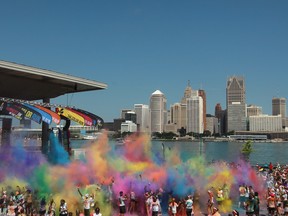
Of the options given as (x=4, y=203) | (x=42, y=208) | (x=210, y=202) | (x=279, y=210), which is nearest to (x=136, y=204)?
(x=210, y=202)

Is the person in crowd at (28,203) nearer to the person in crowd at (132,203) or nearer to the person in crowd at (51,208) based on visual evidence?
the person in crowd at (51,208)

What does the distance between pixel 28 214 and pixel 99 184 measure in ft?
10.9


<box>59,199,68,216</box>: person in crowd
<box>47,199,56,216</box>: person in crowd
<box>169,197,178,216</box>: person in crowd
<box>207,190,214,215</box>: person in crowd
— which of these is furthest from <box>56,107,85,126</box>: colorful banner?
<box>207,190,214,215</box>: person in crowd

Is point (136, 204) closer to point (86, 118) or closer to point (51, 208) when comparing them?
point (51, 208)

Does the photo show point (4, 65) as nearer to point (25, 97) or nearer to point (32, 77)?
point (32, 77)

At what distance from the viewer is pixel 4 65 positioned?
21.0m

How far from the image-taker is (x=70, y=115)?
A: 23.5 m

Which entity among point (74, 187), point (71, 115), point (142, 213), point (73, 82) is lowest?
point (142, 213)

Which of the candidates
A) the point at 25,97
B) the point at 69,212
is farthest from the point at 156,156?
the point at 25,97

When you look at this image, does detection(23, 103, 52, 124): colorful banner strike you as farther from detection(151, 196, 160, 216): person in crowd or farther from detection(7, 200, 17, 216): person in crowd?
detection(151, 196, 160, 216): person in crowd

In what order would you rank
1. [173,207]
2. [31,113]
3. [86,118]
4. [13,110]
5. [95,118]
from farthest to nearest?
[95,118] < [86,118] < [31,113] < [13,110] < [173,207]

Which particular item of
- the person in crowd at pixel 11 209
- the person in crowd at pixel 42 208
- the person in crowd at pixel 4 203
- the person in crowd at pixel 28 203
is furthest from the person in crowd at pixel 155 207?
the person in crowd at pixel 4 203

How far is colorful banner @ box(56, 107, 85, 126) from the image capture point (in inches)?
915

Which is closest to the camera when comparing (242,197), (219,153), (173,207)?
(173,207)
